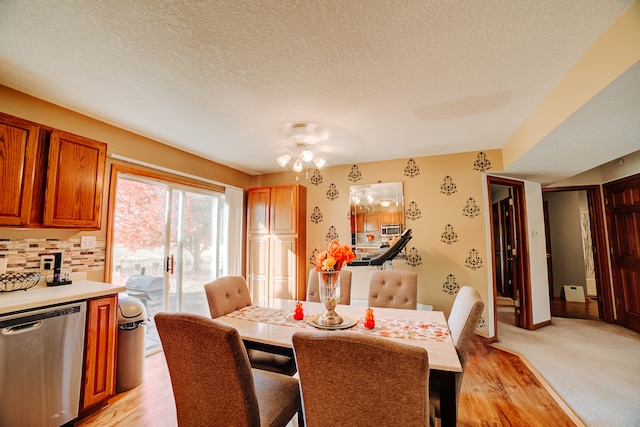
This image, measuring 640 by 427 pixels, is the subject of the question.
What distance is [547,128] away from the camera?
7.07ft

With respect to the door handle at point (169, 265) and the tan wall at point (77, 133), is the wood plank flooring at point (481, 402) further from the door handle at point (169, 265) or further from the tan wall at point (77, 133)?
the tan wall at point (77, 133)

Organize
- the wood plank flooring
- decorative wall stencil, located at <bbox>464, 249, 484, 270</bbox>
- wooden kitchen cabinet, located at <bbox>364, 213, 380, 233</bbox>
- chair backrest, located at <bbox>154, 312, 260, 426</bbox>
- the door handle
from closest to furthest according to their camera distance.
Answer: chair backrest, located at <bbox>154, 312, 260, 426</bbox>, the wood plank flooring, the door handle, decorative wall stencil, located at <bbox>464, 249, 484, 270</bbox>, wooden kitchen cabinet, located at <bbox>364, 213, 380, 233</bbox>

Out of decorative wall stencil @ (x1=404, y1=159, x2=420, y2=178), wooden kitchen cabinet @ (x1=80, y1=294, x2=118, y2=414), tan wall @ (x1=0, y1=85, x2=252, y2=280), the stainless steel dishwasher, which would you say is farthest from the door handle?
decorative wall stencil @ (x1=404, y1=159, x2=420, y2=178)

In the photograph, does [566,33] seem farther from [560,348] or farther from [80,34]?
[560,348]

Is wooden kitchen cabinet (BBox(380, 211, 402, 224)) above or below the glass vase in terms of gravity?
above

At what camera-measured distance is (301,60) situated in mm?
1686

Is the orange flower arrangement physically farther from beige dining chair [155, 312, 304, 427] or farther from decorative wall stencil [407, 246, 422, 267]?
decorative wall stencil [407, 246, 422, 267]

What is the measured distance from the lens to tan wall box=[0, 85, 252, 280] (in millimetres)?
2012

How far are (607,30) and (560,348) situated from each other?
3.22 m

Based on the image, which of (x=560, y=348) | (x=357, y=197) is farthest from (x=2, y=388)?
(x=560, y=348)

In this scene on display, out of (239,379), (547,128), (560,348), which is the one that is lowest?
(560,348)

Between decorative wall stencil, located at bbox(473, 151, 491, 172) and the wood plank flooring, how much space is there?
7.45 ft

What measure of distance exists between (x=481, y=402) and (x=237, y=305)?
2123 millimetres

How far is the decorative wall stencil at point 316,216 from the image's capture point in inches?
163
